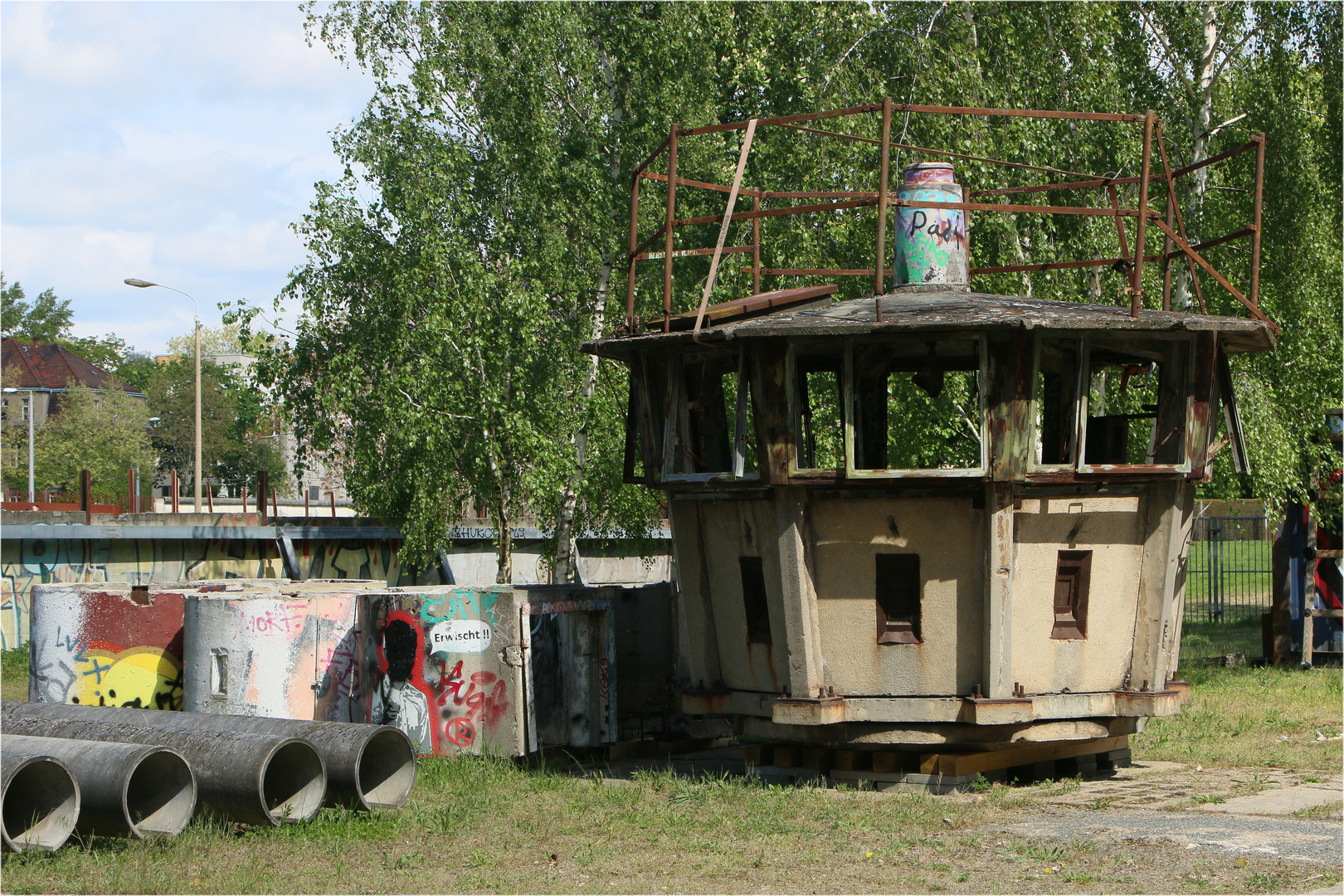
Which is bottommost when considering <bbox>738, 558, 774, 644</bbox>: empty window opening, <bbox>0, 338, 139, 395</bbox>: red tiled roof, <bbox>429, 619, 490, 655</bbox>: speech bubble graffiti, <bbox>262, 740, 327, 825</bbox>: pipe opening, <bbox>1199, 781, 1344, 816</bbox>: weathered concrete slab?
<bbox>1199, 781, 1344, 816</bbox>: weathered concrete slab

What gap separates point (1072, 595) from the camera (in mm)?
12242

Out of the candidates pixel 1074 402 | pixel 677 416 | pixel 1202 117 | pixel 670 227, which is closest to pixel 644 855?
pixel 677 416

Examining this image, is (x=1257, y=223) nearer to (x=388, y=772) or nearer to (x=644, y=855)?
(x=644, y=855)

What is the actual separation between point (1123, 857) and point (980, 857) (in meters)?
1.03

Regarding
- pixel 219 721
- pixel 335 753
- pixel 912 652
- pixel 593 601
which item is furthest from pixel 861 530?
pixel 219 721

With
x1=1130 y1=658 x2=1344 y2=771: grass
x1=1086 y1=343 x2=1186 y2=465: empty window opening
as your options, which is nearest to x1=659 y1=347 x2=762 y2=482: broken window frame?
x1=1086 y1=343 x2=1186 y2=465: empty window opening

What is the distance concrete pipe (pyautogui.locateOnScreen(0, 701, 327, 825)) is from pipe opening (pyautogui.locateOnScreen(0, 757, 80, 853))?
0.94 m

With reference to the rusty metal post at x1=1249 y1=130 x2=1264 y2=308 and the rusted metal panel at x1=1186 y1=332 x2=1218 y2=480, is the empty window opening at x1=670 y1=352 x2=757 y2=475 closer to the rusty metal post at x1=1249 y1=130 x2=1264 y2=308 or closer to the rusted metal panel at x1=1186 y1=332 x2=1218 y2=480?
the rusted metal panel at x1=1186 y1=332 x2=1218 y2=480

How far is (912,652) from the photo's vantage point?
1198 centimetres

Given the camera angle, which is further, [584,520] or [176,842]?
[584,520]

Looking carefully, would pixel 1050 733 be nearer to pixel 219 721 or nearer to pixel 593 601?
pixel 593 601

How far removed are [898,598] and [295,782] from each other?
5666mm

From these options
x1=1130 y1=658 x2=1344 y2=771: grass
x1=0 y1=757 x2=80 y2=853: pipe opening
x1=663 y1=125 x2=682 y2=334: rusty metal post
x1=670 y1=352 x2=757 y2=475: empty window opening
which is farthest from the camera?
x1=1130 y1=658 x2=1344 y2=771: grass

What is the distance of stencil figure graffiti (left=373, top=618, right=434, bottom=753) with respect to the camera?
44.0 ft
